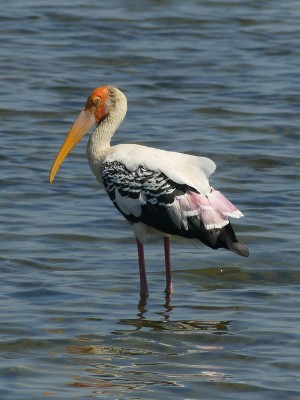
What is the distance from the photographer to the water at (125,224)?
26.5 feet

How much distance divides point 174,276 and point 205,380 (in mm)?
2447

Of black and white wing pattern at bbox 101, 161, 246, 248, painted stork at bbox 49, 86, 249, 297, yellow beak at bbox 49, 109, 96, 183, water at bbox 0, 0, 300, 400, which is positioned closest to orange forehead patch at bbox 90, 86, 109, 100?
yellow beak at bbox 49, 109, 96, 183

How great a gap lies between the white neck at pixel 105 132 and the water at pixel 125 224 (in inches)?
31.0

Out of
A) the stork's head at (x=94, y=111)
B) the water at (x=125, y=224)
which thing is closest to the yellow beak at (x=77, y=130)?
the stork's head at (x=94, y=111)

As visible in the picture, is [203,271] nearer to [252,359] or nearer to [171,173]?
[171,173]

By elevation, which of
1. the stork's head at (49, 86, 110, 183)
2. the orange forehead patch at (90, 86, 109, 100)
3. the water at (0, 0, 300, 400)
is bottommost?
the water at (0, 0, 300, 400)

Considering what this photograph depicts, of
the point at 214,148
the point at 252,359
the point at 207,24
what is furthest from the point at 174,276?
the point at 207,24

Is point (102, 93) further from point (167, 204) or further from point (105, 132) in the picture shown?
point (167, 204)

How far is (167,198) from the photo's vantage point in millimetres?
9469

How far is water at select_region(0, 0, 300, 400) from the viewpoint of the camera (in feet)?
26.5

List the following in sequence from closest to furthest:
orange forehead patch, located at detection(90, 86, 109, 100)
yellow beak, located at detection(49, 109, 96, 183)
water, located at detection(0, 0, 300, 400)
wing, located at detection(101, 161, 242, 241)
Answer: water, located at detection(0, 0, 300, 400)
wing, located at detection(101, 161, 242, 241)
orange forehead patch, located at detection(90, 86, 109, 100)
yellow beak, located at detection(49, 109, 96, 183)

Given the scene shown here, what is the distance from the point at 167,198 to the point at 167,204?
40 mm

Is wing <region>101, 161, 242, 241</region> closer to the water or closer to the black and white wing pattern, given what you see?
the black and white wing pattern

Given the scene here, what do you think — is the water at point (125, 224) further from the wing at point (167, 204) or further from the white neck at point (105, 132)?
the white neck at point (105, 132)
